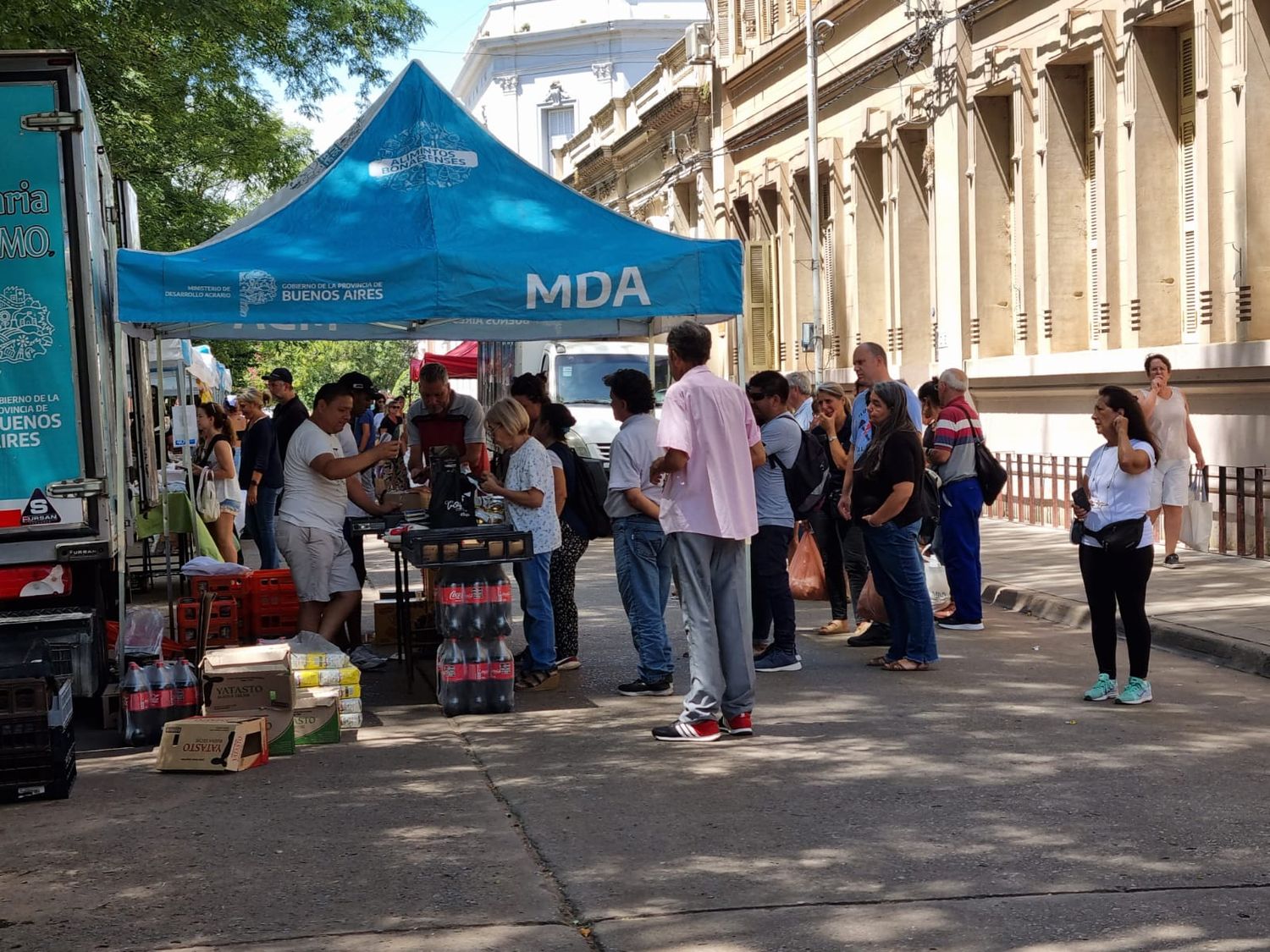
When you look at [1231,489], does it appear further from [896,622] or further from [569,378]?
[569,378]

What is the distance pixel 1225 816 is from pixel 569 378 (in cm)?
1748

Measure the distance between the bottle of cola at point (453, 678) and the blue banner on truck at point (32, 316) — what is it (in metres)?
2.24

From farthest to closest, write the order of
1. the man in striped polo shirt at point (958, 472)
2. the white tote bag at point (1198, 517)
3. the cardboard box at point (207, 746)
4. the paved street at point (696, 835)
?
the white tote bag at point (1198, 517) → the man in striped polo shirt at point (958, 472) → the cardboard box at point (207, 746) → the paved street at point (696, 835)

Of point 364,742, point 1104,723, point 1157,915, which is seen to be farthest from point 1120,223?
point 1157,915

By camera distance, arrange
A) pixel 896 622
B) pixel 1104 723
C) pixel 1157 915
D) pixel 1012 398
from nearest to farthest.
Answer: pixel 1157 915 < pixel 1104 723 < pixel 896 622 < pixel 1012 398

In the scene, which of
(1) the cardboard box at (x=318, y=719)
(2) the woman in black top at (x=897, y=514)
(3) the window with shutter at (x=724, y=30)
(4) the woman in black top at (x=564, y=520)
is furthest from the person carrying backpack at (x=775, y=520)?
(3) the window with shutter at (x=724, y=30)

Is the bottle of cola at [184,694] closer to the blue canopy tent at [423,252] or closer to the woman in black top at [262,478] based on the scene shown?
the blue canopy tent at [423,252]

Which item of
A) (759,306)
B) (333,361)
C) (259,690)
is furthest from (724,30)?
(333,361)

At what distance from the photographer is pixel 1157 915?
5.33 m

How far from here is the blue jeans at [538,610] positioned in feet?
32.4

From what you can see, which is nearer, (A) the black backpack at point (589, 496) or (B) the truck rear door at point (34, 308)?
(B) the truck rear door at point (34, 308)

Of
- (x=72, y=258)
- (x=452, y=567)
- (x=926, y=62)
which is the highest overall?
(x=926, y=62)

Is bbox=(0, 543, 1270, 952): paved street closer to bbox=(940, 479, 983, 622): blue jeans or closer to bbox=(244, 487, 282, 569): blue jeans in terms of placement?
bbox=(940, 479, 983, 622): blue jeans

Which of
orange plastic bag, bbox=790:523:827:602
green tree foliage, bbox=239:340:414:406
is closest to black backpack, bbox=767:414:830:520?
orange plastic bag, bbox=790:523:827:602
